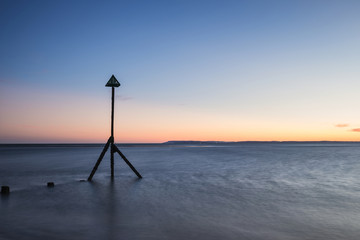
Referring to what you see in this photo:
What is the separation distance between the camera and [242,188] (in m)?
18.2

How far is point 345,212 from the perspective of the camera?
38.8ft

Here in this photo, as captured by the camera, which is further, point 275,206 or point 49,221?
point 275,206

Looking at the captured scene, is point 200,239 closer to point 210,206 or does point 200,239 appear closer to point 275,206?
point 210,206

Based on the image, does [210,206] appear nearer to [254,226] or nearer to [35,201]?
[254,226]

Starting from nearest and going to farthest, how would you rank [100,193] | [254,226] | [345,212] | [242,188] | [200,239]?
[200,239], [254,226], [345,212], [100,193], [242,188]

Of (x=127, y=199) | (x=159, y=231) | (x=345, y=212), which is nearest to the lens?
(x=159, y=231)

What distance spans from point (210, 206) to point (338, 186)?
12898 mm

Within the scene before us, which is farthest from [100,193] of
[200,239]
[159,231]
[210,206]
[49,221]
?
[200,239]

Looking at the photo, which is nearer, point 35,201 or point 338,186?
point 35,201

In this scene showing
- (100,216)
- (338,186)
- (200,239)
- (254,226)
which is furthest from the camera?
(338,186)

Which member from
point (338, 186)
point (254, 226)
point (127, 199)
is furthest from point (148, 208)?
point (338, 186)

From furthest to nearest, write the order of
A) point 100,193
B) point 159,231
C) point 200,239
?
1. point 100,193
2. point 159,231
3. point 200,239

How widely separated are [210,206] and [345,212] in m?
6.24

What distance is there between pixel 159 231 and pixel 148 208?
3.54 meters
